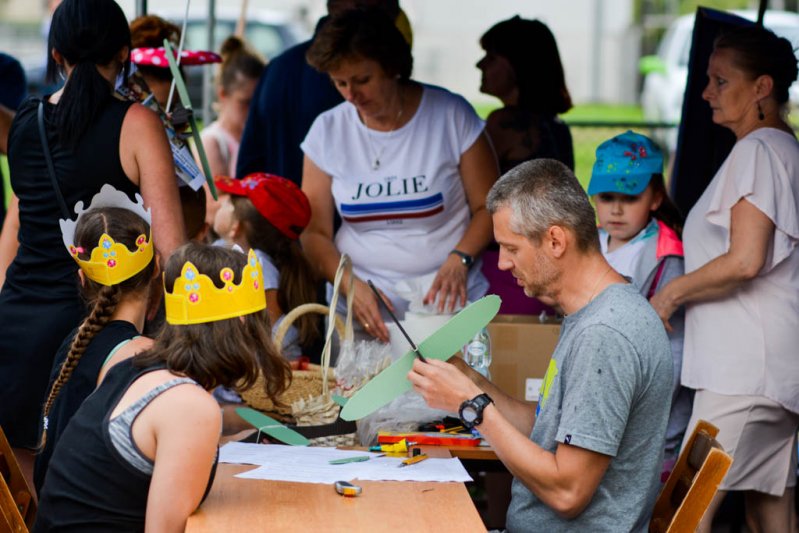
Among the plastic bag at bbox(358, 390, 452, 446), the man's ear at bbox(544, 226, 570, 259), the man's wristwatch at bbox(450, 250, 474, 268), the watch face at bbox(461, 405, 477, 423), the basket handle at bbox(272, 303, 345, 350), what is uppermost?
the man's ear at bbox(544, 226, 570, 259)

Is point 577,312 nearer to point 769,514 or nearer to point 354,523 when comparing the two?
point 354,523

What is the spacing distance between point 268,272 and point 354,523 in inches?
73.8

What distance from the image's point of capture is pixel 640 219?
3.94 meters

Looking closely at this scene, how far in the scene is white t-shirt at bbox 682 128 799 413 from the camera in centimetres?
339

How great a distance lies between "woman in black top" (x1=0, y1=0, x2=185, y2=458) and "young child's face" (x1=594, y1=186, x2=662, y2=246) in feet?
5.09

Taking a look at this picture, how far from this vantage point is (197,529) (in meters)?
2.18

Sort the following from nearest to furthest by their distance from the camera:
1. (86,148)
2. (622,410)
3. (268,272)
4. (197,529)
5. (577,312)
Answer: (197,529), (622,410), (577,312), (86,148), (268,272)

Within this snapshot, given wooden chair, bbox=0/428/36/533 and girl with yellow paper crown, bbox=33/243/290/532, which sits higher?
girl with yellow paper crown, bbox=33/243/290/532

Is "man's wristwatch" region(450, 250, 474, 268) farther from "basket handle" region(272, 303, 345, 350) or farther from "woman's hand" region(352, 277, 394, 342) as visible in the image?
"basket handle" region(272, 303, 345, 350)

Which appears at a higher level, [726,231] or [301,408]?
[726,231]

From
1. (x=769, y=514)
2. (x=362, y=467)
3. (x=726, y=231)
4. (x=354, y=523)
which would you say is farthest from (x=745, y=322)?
(x=354, y=523)

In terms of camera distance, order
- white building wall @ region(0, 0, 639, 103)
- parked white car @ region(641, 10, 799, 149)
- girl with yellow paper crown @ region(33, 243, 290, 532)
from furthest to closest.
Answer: white building wall @ region(0, 0, 639, 103) < parked white car @ region(641, 10, 799, 149) < girl with yellow paper crown @ region(33, 243, 290, 532)

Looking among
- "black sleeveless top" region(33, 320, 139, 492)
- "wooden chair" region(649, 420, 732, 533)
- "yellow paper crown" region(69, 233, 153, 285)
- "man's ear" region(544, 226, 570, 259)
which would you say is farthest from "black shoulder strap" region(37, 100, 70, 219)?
"wooden chair" region(649, 420, 732, 533)

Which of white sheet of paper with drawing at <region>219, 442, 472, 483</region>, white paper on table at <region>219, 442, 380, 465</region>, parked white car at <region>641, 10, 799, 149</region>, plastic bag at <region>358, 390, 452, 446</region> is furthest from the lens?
parked white car at <region>641, 10, 799, 149</region>
